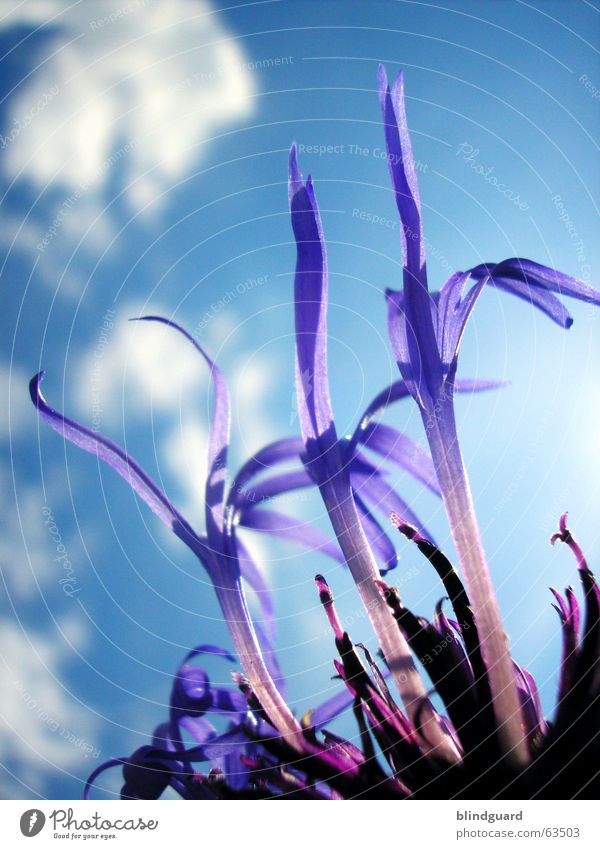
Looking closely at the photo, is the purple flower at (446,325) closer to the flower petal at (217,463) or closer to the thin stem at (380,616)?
the thin stem at (380,616)

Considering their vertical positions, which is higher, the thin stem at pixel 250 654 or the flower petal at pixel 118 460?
the flower petal at pixel 118 460

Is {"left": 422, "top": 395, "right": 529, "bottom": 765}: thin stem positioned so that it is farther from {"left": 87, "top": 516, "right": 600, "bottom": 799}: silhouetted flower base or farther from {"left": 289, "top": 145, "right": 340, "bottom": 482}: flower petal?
{"left": 289, "top": 145, "right": 340, "bottom": 482}: flower petal

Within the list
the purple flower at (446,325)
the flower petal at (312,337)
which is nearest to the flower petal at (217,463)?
the flower petal at (312,337)

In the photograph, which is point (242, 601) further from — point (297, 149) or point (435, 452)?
point (297, 149)

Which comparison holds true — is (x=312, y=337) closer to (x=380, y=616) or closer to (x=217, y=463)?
(x=217, y=463)

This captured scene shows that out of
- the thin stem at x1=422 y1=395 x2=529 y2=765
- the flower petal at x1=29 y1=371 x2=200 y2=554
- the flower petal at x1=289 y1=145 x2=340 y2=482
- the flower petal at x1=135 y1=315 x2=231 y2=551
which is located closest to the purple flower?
the thin stem at x1=422 y1=395 x2=529 y2=765
